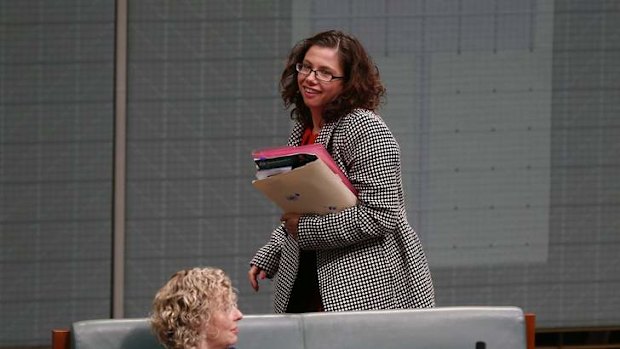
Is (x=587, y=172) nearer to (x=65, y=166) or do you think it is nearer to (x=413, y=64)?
(x=413, y=64)

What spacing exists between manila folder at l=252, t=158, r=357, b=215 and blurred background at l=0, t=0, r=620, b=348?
2116 mm

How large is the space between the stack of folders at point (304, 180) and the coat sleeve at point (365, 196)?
0.05 meters

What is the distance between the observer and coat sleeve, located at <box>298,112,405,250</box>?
4805 millimetres

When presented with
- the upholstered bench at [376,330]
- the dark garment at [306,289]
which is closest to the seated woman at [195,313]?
the upholstered bench at [376,330]

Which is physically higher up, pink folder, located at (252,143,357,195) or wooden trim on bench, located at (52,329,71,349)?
pink folder, located at (252,143,357,195)

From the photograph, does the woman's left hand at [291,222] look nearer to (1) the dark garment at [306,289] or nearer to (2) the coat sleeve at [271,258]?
(1) the dark garment at [306,289]

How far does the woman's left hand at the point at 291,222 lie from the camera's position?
16.0 ft

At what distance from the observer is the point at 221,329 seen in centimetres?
428

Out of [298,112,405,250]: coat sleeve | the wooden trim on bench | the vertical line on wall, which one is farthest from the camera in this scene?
the vertical line on wall

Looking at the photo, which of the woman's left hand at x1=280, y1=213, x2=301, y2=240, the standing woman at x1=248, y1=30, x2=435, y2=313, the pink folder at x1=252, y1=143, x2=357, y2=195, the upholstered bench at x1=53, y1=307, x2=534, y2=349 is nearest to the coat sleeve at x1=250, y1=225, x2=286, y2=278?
the standing woman at x1=248, y1=30, x2=435, y2=313

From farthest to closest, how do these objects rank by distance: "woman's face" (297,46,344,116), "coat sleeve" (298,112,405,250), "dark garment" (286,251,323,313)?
1. "dark garment" (286,251,323,313)
2. "woman's face" (297,46,344,116)
3. "coat sleeve" (298,112,405,250)

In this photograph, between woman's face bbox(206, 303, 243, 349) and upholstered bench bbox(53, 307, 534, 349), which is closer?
woman's face bbox(206, 303, 243, 349)

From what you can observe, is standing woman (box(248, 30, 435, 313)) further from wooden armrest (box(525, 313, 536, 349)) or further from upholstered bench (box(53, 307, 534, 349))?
wooden armrest (box(525, 313, 536, 349))

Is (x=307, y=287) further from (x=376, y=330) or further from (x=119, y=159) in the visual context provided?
(x=119, y=159)
